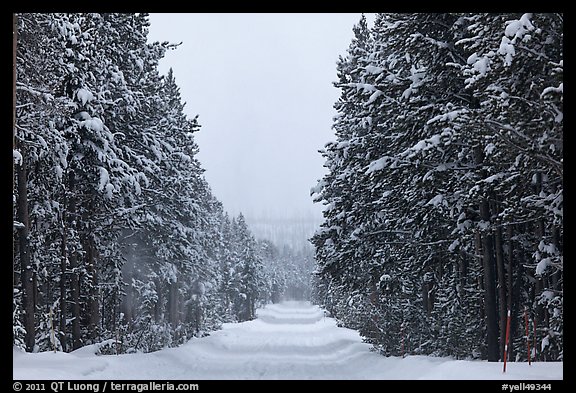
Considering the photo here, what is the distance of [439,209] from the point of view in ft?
59.6

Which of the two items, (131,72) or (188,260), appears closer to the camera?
(131,72)

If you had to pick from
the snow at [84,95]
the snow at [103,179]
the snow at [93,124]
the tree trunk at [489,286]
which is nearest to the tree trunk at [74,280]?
the snow at [103,179]

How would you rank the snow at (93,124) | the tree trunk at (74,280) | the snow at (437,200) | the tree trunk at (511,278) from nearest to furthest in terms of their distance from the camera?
the snow at (437,200) < the tree trunk at (511,278) < the snow at (93,124) < the tree trunk at (74,280)

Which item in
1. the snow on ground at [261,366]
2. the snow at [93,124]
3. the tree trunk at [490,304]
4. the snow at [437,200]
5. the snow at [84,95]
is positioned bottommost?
the snow on ground at [261,366]

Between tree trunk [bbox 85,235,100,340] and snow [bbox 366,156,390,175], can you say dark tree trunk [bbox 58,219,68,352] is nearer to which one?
tree trunk [bbox 85,235,100,340]

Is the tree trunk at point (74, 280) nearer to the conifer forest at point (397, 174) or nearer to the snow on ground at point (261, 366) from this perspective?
the conifer forest at point (397, 174)

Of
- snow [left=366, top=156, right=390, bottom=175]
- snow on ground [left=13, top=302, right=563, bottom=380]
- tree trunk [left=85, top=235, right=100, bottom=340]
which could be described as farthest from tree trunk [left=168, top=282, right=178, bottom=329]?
snow [left=366, top=156, right=390, bottom=175]

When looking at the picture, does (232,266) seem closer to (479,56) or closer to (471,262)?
(471,262)

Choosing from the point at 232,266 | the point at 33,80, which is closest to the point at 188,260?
the point at 33,80

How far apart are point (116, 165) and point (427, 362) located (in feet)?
34.6

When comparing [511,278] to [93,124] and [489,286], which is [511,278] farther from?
[93,124]

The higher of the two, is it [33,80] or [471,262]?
[33,80]

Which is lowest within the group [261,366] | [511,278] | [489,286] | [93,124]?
[261,366]

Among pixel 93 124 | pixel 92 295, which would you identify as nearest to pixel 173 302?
pixel 92 295
